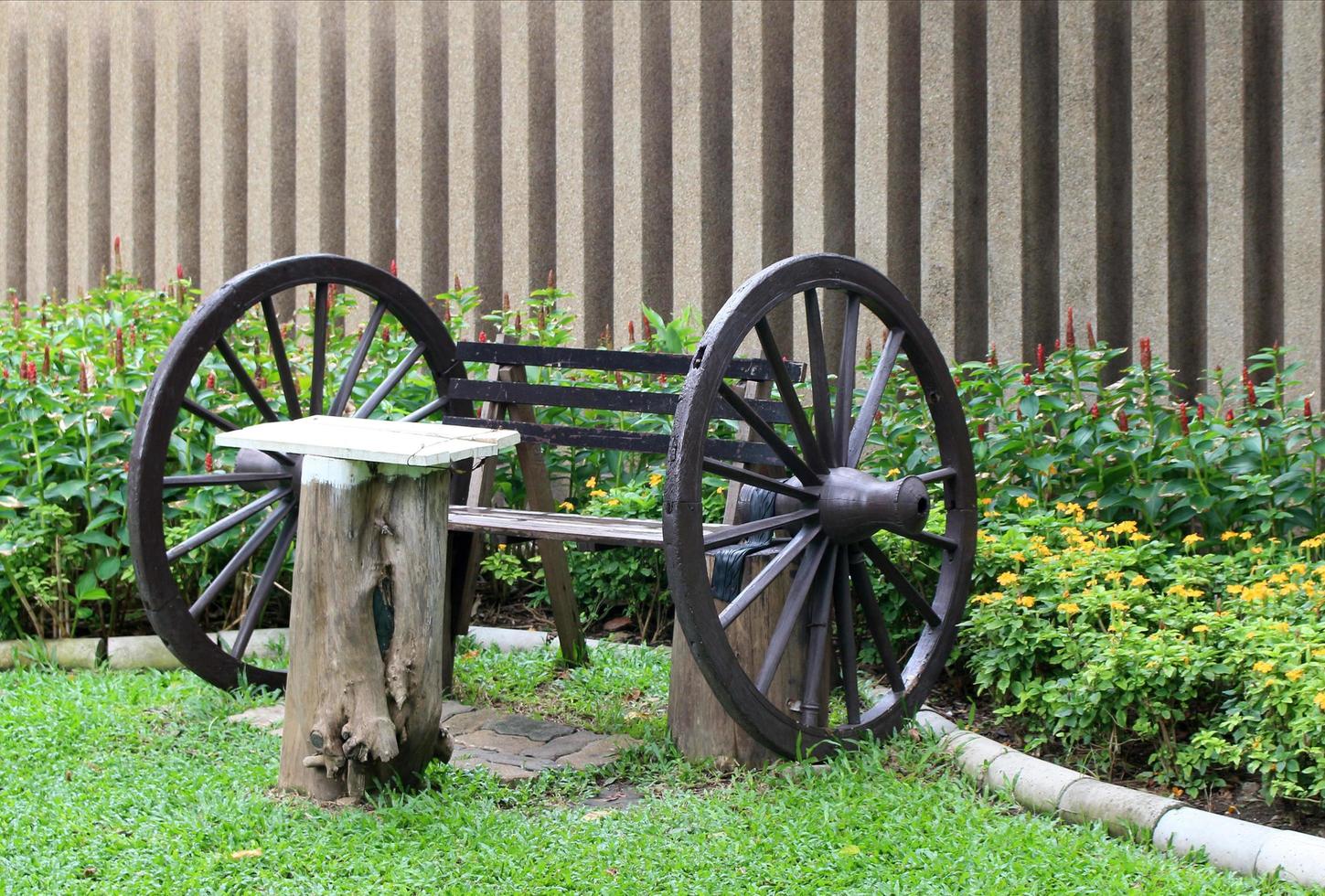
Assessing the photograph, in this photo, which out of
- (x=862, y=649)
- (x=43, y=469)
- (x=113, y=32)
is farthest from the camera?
(x=113, y=32)

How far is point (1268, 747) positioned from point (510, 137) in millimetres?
5529

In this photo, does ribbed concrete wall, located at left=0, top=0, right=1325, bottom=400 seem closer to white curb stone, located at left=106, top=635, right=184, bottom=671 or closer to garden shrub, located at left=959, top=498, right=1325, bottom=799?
garden shrub, located at left=959, top=498, right=1325, bottom=799

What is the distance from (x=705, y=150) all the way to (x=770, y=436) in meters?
3.77

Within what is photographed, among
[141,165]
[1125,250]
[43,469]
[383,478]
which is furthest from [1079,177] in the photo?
[141,165]

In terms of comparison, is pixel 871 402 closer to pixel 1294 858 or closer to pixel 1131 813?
pixel 1131 813

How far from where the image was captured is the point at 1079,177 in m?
6.25

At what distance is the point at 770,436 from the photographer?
149 inches

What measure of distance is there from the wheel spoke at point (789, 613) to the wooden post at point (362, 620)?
2.94 ft

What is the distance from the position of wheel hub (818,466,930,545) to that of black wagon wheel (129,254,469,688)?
1.62 meters

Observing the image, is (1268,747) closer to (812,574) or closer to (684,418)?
(812,574)

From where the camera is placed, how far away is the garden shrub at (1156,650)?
139 inches

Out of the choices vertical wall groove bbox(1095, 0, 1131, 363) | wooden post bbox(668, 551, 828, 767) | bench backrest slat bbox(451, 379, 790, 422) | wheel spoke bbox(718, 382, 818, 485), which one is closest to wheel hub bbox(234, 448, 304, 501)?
bench backrest slat bbox(451, 379, 790, 422)

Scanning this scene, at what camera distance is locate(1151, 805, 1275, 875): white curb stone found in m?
3.23

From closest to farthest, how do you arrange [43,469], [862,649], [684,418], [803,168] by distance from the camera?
[684,418]
[862,649]
[43,469]
[803,168]
